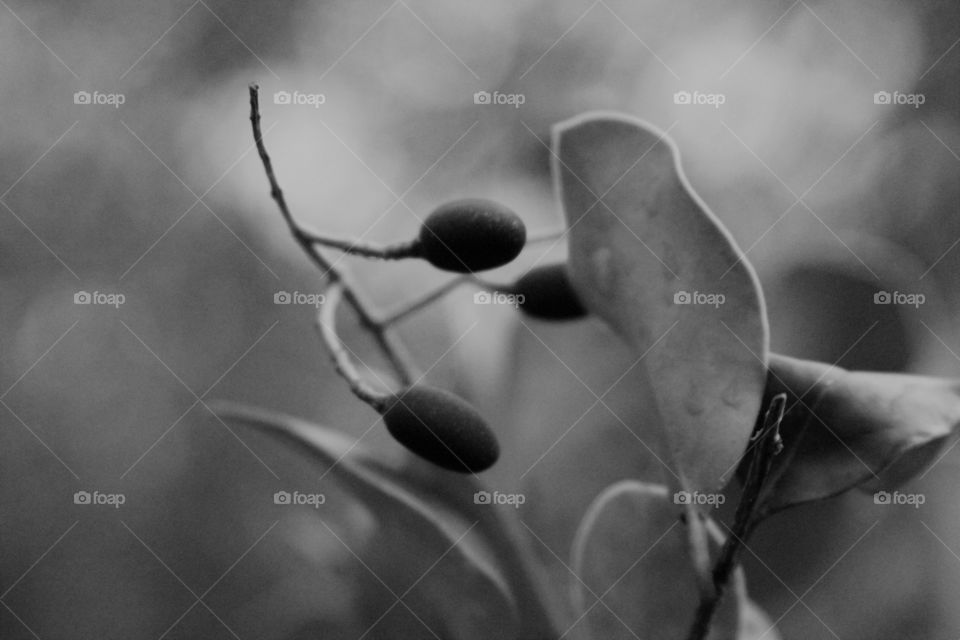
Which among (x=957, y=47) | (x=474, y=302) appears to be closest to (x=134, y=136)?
(x=474, y=302)

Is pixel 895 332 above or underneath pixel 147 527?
above

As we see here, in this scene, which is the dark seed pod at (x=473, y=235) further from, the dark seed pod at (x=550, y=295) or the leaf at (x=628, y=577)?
the leaf at (x=628, y=577)

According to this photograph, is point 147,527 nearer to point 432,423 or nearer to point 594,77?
point 432,423

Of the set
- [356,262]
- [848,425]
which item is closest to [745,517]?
[848,425]

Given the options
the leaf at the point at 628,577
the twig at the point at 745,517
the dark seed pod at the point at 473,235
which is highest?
the dark seed pod at the point at 473,235

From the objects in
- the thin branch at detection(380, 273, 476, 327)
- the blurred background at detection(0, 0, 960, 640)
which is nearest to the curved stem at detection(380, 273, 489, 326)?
the thin branch at detection(380, 273, 476, 327)

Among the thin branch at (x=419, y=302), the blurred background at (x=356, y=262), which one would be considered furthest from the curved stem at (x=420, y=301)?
the blurred background at (x=356, y=262)

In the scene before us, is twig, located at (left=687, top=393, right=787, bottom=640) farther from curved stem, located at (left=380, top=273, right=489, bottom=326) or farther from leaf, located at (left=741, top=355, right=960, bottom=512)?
curved stem, located at (left=380, top=273, right=489, bottom=326)
